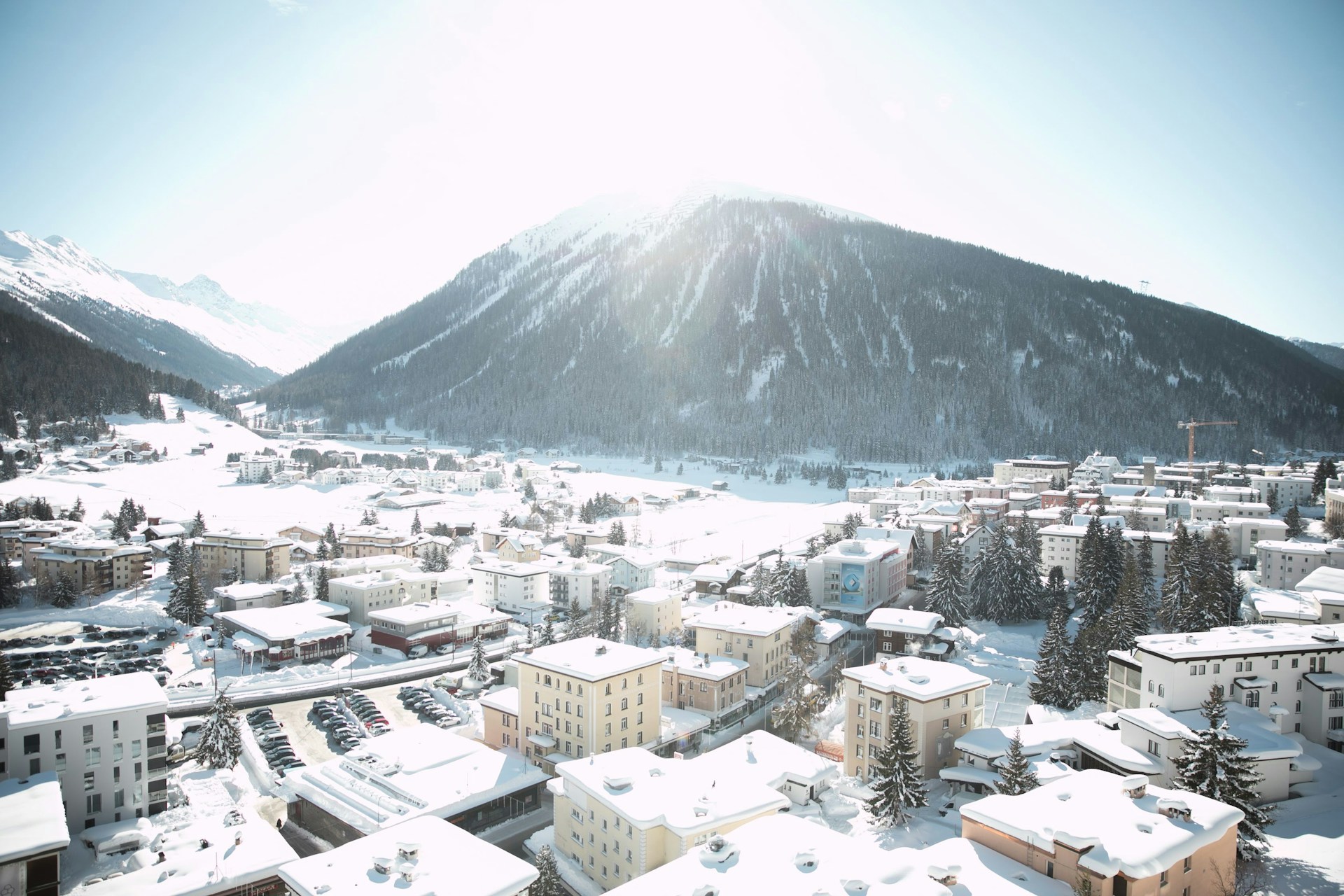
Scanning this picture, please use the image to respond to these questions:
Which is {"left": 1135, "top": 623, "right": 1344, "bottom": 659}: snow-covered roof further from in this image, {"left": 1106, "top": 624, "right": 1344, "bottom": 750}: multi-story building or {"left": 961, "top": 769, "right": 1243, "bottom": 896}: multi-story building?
{"left": 961, "top": 769, "right": 1243, "bottom": 896}: multi-story building

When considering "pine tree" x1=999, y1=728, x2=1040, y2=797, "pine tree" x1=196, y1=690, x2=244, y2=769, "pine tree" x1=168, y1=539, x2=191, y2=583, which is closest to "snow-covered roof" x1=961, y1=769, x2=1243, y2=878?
"pine tree" x1=999, y1=728, x2=1040, y2=797

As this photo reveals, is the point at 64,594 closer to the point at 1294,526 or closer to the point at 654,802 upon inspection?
the point at 654,802

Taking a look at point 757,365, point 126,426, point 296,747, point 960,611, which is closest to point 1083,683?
point 960,611

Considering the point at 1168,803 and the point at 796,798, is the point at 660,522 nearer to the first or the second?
the point at 796,798

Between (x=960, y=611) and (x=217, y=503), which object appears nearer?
(x=960, y=611)

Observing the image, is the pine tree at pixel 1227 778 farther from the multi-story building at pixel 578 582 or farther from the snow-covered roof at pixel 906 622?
the multi-story building at pixel 578 582

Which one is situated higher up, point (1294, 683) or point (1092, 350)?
point (1092, 350)
